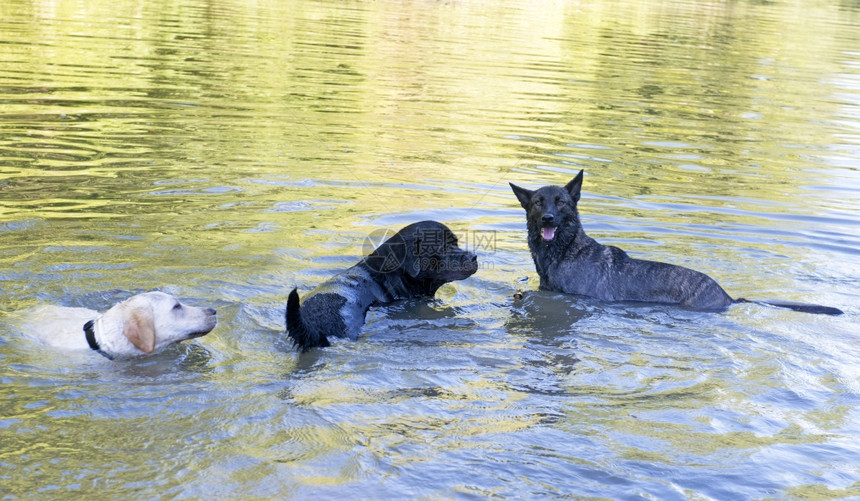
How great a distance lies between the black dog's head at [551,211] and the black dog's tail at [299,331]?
3070 millimetres

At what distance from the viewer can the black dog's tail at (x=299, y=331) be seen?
676cm

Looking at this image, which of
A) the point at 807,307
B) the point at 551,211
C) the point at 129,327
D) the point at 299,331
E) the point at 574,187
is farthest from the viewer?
the point at 574,187

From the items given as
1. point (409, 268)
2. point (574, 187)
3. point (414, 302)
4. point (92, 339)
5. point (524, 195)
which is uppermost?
point (574, 187)

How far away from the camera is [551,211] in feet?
30.3

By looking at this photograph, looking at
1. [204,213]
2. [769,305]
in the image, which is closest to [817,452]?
[769,305]

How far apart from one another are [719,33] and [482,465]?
134 ft

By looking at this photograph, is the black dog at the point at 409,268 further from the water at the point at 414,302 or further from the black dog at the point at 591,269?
the black dog at the point at 591,269

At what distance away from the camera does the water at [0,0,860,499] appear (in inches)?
215

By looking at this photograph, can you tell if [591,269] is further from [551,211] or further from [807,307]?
[807,307]

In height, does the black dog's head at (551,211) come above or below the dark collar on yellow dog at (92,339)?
above

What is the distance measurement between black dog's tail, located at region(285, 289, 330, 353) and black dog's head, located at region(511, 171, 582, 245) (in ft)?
10.1

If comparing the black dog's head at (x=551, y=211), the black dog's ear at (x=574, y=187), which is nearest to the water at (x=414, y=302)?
the black dog's head at (x=551, y=211)

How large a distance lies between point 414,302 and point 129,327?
3255 mm

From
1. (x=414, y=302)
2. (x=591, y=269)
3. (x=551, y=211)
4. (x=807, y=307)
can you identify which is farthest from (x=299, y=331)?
(x=807, y=307)
